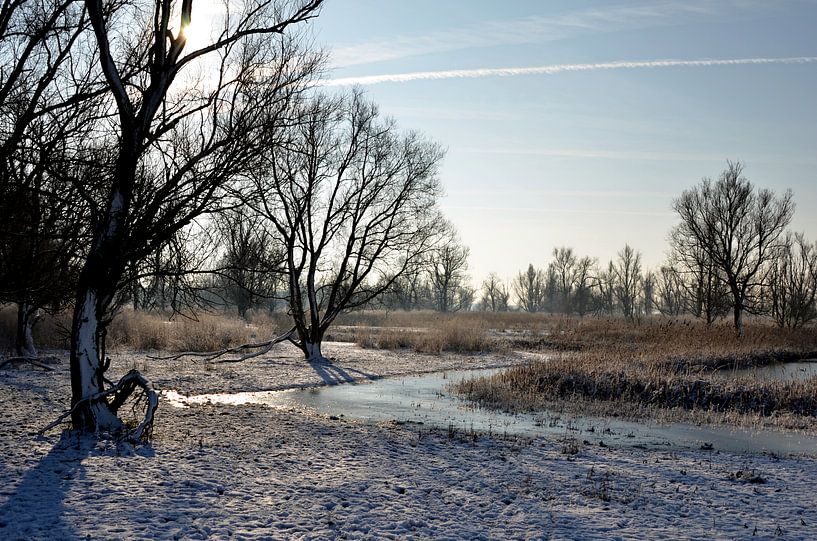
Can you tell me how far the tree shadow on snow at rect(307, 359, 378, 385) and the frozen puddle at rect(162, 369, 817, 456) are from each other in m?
1.89

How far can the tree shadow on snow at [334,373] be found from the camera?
756 inches

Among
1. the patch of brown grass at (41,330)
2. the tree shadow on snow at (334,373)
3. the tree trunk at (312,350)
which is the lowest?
the tree shadow on snow at (334,373)

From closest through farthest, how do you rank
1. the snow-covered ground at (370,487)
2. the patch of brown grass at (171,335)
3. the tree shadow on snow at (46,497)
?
the tree shadow on snow at (46,497) → the snow-covered ground at (370,487) → the patch of brown grass at (171,335)

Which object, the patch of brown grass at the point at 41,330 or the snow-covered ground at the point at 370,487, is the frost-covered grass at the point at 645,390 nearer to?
the snow-covered ground at the point at 370,487

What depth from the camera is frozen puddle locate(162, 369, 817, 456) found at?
11328 mm

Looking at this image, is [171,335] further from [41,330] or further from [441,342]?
[441,342]

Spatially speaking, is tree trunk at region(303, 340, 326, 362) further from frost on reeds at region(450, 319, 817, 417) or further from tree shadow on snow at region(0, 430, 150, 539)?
tree shadow on snow at region(0, 430, 150, 539)

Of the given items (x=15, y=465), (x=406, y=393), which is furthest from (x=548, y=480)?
(x=406, y=393)

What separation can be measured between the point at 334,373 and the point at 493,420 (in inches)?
341

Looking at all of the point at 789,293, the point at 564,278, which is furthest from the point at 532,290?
the point at 789,293

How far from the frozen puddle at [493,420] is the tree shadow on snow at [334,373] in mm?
1887

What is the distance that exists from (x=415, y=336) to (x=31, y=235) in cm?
2412

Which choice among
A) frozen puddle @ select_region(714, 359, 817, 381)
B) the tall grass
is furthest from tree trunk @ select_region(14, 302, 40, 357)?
frozen puddle @ select_region(714, 359, 817, 381)

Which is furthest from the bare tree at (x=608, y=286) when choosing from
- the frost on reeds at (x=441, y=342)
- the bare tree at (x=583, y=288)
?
the frost on reeds at (x=441, y=342)
